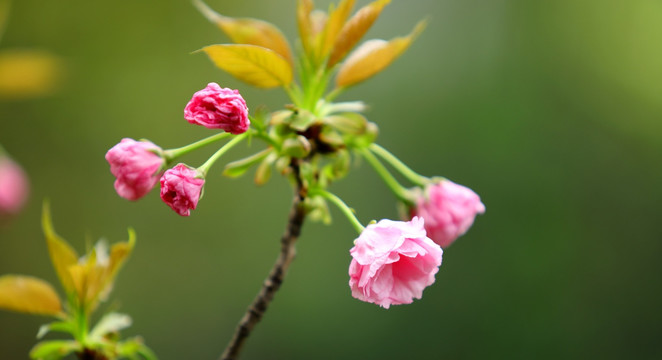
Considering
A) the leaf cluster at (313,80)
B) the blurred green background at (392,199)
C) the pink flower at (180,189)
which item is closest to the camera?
the pink flower at (180,189)

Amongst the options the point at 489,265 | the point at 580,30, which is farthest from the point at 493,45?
the point at 489,265

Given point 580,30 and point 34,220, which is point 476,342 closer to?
point 580,30

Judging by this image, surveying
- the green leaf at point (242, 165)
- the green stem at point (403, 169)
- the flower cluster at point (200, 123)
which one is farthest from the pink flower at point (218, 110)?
the green stem at point (403, 169)

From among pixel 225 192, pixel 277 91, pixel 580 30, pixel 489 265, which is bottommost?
pixel 225 192

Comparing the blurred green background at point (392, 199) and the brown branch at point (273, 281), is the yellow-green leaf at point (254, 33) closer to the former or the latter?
the brown branch at point (273, 281)

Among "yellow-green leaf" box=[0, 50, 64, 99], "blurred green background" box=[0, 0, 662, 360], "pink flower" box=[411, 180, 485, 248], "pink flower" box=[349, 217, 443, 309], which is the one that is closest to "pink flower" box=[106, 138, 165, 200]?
"pink flower" box=[349, 217, 443, 309]

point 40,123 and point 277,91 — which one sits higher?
point 277,91

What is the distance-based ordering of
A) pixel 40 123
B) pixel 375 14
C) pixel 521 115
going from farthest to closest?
pixel 521 115, pixel 40 123, pixel 375 14
